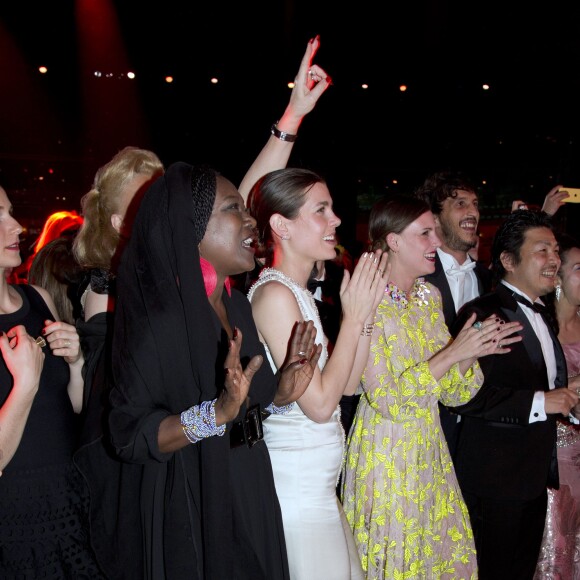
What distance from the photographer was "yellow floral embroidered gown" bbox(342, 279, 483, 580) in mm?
2350

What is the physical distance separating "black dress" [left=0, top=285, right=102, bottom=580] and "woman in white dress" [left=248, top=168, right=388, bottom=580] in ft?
2.05

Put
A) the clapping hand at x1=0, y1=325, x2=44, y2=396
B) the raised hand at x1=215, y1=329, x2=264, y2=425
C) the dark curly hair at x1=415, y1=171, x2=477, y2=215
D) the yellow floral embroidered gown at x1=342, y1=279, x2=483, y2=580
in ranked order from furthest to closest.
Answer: the dark curly hair at x1=415, y1=171, x2=477, y2=215 < the yellow floral embroidered gown at x1=342, y1=279, x2=483, y2=580 < the clapping hand at x1=0, y1=325, x2=44, y2=396 < the raised hand at x1=215, y1=329, x2=264, y2=425

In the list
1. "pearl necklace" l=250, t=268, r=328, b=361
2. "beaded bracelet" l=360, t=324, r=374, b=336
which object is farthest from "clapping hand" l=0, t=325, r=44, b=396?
"beaded bracelet" l=360, t=324, r=374, b=336

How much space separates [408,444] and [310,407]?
67cm

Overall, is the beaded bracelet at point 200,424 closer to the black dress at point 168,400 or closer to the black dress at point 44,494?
the black dress at point 168,400

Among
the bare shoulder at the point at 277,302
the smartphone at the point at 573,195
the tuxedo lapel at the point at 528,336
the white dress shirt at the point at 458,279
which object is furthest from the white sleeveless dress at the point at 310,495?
the smartphone at the point at 573,195

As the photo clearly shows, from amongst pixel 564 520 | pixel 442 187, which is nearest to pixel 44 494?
pixel 564 520

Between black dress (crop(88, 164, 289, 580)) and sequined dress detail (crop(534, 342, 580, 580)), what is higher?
black dress (crop(88, 164, 289, 580))

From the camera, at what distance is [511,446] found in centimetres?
281

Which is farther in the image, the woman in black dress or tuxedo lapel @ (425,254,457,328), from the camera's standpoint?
tuxedo lapel @ (425,254,457,328)

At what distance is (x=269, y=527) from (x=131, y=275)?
80cm

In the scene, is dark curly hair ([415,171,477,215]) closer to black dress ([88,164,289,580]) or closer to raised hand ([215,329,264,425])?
black dress ([88,164,289,580])

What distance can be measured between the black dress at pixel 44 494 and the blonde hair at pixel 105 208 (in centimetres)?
27

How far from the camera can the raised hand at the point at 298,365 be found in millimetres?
1718
